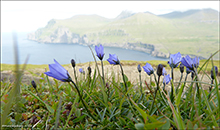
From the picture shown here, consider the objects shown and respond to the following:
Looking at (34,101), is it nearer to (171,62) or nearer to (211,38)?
(171,62)

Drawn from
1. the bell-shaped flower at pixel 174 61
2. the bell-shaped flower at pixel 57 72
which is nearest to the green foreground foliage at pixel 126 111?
the bell-shaped flower at pixel 57 72

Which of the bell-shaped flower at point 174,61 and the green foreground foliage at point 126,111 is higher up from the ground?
the bell-shaped flower at point 174,61

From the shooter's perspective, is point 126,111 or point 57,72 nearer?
point 57,72

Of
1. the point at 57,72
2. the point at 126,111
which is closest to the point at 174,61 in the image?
the point at 126,111

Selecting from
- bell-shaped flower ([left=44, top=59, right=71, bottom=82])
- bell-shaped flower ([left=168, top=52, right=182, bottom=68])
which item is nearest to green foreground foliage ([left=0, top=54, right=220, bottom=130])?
bell-shaped flower ([left=44, top=59, right=71, bottom=82])

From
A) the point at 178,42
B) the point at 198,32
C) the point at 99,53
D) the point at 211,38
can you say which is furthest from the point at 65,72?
the point at 198,32

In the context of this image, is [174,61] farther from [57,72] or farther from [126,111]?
[57,72]

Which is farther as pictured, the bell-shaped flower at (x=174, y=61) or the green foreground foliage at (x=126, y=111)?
the bell-shaped flower at (x=174, y=61)

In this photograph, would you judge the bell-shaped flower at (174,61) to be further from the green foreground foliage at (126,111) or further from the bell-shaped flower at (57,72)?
the bell-shaped flower at (57,72)

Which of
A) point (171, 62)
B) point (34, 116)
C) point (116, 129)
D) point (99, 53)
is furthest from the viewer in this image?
point (34, 116)

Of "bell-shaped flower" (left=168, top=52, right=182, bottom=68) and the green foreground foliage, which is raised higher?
"bell-shaped flower" (left=168, top=52, right=182, bottom=68)

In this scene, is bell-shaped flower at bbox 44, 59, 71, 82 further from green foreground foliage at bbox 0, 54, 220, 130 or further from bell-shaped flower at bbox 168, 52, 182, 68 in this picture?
bell-shaped flower at bbox 168, 52, 182, 68
